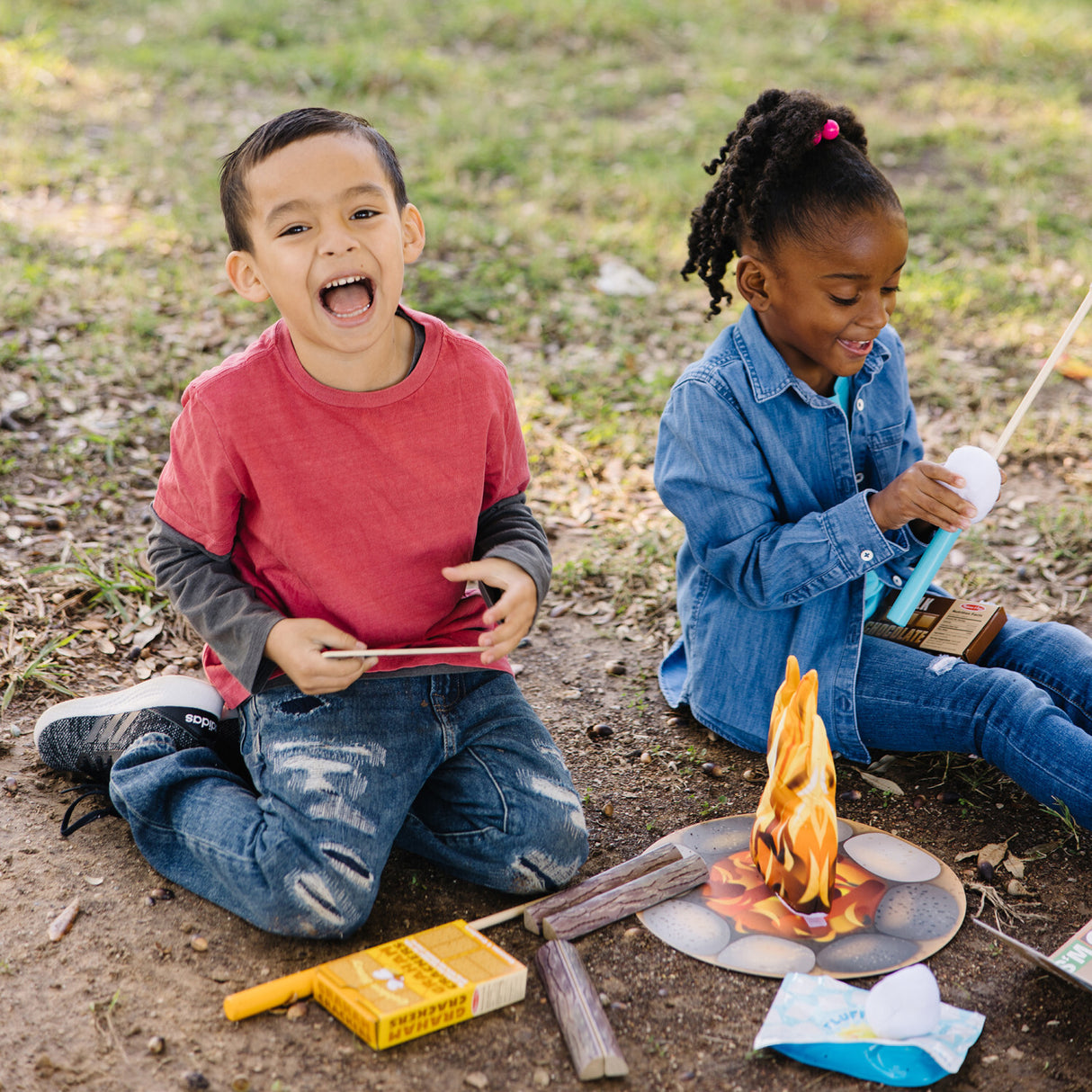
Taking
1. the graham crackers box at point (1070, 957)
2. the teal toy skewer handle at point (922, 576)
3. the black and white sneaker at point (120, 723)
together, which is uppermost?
the teal toy skewer handle at point (922, 576)

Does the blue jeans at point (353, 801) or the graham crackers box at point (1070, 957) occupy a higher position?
the graham crackers box at point (1070, 957)

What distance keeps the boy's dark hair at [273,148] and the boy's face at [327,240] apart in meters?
0.01

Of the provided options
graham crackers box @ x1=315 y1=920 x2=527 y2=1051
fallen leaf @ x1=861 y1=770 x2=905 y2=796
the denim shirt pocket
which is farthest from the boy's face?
fallen leaf @ x1=861 y1=770 x2=905 y2=796

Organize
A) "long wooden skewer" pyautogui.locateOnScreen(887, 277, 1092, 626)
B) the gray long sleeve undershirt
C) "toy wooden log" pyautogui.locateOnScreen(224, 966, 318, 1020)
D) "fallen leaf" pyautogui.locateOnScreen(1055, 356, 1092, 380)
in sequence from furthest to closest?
"fallen leaf" pyautogui.locateOnScreen(1055, 356, 1092, 380) < "long wooden skewer" pyautogui.locateOnScreen(887, 277, 1092, 626) < the gray long sleeve undershirt < "toy wooden log" pyautogui.locateOnScreen(224, 966, 318, 1020)

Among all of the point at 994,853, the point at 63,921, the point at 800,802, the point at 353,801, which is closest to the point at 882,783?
the point at 994,853

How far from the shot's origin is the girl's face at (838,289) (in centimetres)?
249

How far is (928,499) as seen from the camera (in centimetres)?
245

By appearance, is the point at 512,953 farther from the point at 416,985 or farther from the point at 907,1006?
the point at 907,1006

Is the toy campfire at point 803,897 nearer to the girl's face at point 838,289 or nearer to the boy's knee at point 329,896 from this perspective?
the boy's knee at point 329,896

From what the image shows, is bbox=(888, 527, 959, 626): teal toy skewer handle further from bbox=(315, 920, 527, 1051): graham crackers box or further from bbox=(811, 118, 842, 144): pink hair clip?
bbox=(315, 920, 527, 1051): graham crackers box


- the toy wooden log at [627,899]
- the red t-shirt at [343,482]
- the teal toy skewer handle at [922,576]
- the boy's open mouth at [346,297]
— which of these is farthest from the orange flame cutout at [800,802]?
the boy's open mouth at [346,297]

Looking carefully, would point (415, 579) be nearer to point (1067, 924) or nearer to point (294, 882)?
point (294, 882)

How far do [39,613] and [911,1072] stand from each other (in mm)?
2399

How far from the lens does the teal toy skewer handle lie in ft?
8.51
